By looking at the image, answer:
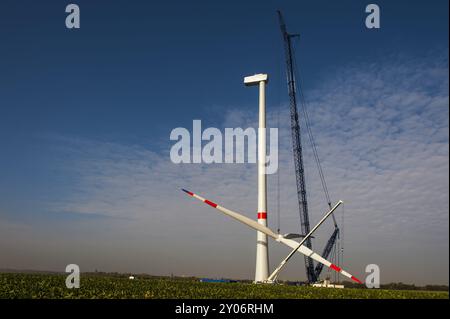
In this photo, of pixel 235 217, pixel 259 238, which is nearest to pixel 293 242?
pixel 259 238

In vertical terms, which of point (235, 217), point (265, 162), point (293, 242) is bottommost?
point (293, 242)
